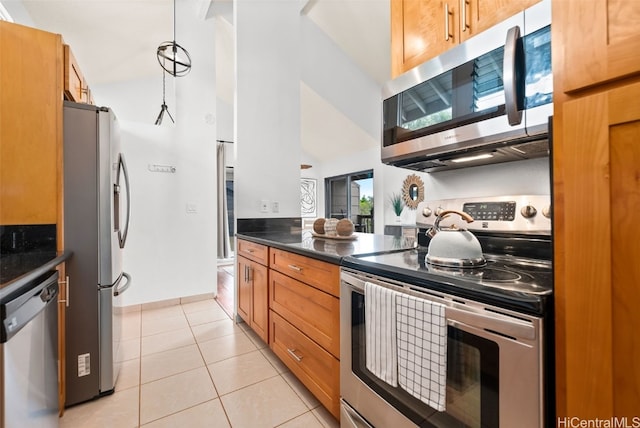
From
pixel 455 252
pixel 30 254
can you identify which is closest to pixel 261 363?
pixel 30 254

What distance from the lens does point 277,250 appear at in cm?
184

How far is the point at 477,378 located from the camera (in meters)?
0.78

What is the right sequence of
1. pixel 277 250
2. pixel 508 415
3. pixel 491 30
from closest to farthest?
pixel 508 415 < pixel 491 30 < pixel 277 250

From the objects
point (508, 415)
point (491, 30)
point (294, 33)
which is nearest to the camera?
point (508, 415)

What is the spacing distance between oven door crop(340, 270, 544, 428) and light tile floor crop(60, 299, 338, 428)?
21.6 inches

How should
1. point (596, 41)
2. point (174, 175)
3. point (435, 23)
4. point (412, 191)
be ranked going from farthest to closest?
point (412, 191)
point (174, 175)
point (435, 23)
point (596, 41)

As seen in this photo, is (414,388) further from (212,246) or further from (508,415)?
(212,246)

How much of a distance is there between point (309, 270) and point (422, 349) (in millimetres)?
738

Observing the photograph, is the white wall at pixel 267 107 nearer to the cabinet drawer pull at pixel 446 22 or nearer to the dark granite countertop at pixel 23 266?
the dark granite countertop at pixel 23 266

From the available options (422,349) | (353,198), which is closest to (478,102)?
(422,349)

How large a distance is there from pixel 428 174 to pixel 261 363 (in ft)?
5.66

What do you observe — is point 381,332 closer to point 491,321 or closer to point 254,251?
point 491,321

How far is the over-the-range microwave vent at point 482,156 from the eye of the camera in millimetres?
1137

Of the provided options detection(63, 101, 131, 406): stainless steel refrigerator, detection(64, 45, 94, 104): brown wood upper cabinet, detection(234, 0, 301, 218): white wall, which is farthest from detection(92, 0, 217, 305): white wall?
detection(63, 101, 131, 406): stainless steel refrigerator
